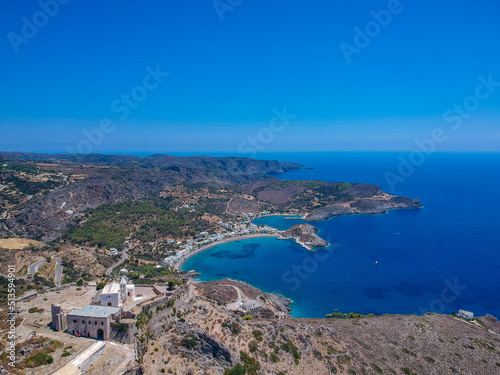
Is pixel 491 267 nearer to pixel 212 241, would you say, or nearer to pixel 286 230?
pixel 286 230

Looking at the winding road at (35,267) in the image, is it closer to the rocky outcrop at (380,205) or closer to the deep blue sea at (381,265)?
the deep blue sea at (381,265)

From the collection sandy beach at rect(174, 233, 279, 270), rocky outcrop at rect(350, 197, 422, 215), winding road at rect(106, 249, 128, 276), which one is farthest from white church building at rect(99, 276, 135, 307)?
rocky outcrop at rect(350, 197, 422, 215)

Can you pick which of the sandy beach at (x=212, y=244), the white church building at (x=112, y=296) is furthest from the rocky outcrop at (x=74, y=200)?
the white church building at (x=112, y=296)

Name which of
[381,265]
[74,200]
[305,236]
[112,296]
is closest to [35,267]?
[112,296]

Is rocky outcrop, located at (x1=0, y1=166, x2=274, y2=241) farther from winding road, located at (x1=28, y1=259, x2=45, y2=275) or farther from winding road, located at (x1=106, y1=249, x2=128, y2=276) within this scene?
winding road, located at (x1=28, y1=259, x2=45, y2=275)

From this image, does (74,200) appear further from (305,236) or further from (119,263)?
(305,236)

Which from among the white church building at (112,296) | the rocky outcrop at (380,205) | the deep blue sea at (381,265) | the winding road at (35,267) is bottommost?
the deep blue sea at (381,265)
